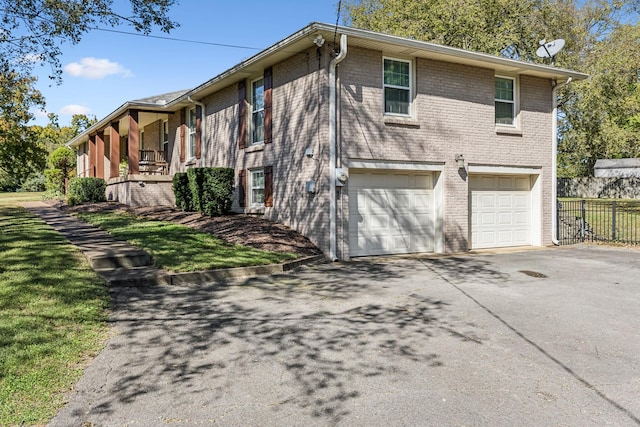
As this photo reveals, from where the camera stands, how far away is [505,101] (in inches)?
521

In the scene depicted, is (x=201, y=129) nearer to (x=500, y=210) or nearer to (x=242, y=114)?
(x=242, y=114)

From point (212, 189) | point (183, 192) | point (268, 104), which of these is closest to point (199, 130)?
point (183, 192)

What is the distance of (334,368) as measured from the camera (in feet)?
13.5

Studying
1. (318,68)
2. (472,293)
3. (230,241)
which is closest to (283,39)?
(318,68)

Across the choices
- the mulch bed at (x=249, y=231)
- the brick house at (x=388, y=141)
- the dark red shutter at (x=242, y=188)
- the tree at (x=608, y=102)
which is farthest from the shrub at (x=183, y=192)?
the tree at (x=608, y=102)

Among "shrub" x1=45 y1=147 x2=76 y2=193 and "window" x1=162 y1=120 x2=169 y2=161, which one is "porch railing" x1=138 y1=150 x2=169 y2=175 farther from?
"shrub" x1=45 y1=147 x2=76 y2=193

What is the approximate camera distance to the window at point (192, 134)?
57.4 ft

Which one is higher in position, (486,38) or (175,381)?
(486,38)

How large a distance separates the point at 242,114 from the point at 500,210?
321 inches

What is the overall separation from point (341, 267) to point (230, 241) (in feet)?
9.10

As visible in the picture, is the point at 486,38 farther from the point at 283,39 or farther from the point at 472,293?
the point at 472,293

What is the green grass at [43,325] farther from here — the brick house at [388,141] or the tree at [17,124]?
the brick house at [388,141]

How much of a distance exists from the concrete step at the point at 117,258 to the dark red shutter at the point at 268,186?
447 cm

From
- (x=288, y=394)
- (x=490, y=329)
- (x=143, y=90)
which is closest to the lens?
(x=288, y=394)
